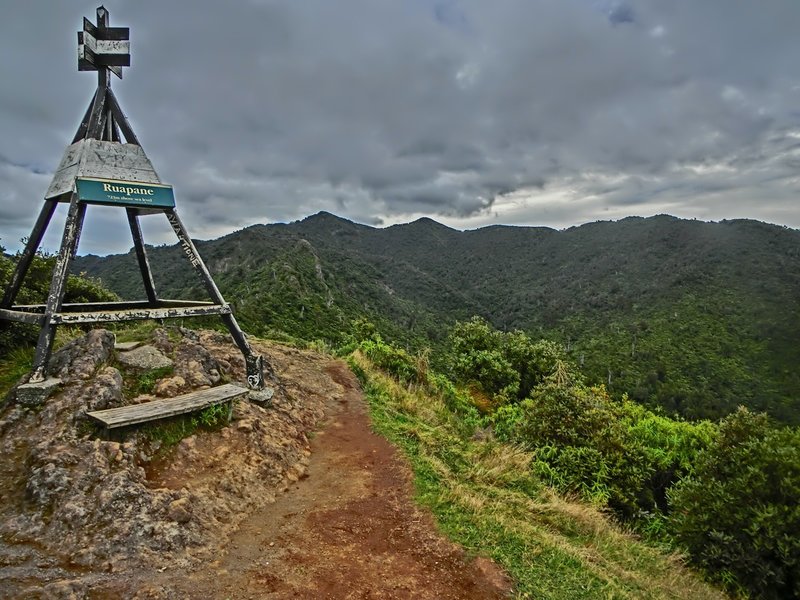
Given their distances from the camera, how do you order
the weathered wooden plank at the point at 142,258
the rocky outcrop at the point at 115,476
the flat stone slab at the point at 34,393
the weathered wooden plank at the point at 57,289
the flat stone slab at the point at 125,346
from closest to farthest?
1. the rocky outcrop at the point at 115,476
2. the flat stone slab at the point at 34,393
3. the weathered wooden plank at the point at 57,289
4. the flat stone slab at the point at 125,346
5. the weathered wooden plank at the point at 142,258

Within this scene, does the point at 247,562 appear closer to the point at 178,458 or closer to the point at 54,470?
the point at 178,458

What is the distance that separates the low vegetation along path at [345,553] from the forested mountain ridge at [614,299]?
3027 cm

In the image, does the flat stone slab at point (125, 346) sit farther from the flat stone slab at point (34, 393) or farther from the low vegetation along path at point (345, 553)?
the low vegetation along path at point (345, 553)

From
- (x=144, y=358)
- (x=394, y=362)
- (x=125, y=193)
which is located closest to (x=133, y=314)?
(x=144, y=358)

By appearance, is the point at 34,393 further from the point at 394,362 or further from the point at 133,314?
the point at 394,362

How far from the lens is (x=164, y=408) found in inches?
239

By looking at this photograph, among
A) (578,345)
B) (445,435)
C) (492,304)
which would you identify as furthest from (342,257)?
(445,435)

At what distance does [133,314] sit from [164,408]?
149 cm

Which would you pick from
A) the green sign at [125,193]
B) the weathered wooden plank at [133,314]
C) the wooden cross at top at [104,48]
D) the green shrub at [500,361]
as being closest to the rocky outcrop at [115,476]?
the weathered wooden plank at [133,314]

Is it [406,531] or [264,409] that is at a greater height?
[264,409]

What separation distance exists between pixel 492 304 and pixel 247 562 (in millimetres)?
125457

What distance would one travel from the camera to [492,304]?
416 feet

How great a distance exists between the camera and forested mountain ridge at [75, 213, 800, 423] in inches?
2258

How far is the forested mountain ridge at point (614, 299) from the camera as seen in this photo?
57.3 meters
